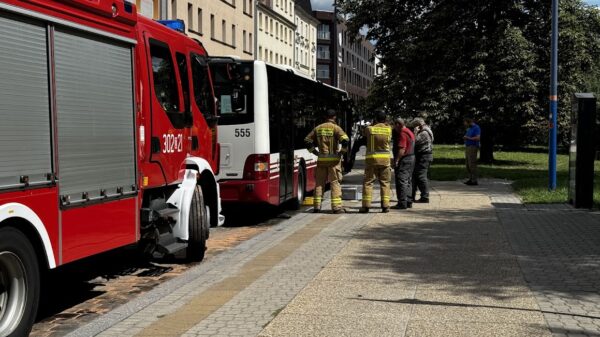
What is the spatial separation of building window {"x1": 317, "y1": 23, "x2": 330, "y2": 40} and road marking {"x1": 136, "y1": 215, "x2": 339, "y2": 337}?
103372mm

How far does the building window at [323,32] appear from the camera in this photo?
111125 millimetres

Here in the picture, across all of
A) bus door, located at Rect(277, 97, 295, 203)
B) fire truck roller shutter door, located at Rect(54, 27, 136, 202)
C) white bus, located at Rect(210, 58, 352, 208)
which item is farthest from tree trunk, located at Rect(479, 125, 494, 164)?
fire truck roller shutter door, located at Rect(54, 27, 136, 202)

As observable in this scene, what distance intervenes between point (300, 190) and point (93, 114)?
920 cm

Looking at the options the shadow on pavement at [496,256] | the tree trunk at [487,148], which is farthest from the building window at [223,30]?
the shadow on pavement at [496,256]

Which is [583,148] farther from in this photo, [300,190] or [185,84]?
[185,84]

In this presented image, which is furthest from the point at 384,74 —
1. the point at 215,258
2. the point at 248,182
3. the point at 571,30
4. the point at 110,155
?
the point at 110,155

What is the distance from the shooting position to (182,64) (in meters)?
8.19

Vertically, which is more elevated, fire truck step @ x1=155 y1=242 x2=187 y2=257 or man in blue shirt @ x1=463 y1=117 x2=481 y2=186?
man in blue shirt @ x1=463 y1=117 x2=481 y2=186

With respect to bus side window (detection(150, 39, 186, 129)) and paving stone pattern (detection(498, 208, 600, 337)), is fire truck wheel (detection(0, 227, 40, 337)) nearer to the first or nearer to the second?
bus side window (detection(150, 39, 186, 129))

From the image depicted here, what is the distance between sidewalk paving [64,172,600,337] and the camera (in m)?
5.24

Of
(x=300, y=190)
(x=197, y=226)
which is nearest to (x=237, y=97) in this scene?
(x=300, y=190)

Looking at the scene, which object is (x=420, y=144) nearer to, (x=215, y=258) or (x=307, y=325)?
(x=215, y=258)

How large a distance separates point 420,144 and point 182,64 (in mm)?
7420

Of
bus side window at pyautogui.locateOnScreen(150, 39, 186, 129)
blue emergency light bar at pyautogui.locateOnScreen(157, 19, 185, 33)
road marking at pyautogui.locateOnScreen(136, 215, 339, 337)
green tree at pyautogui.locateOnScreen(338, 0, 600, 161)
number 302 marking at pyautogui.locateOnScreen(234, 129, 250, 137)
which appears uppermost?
green tree at pyautogui.locateOnScreen(338, 0, 600, 161)
